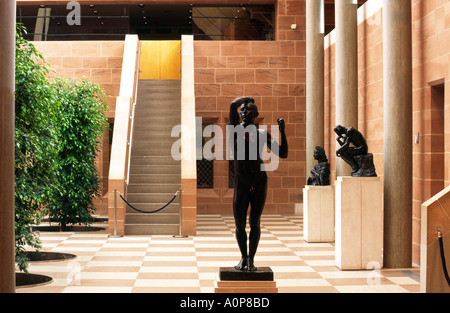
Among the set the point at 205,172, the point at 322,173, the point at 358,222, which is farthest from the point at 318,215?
the point at 205,172

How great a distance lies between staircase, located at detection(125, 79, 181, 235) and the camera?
13375 mm

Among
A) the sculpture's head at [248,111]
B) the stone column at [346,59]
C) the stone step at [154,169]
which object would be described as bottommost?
the stone step at [154,169]

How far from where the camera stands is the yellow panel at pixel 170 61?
19250 mm

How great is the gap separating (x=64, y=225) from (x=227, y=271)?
890cm

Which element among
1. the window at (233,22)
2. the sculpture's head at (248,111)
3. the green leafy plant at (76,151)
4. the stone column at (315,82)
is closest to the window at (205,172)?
the window at (233,22)

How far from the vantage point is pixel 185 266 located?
923 centimetres

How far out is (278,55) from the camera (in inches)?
727

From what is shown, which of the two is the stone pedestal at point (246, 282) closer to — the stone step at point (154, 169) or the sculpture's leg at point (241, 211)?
the sculpture's leg at point (241, 211)

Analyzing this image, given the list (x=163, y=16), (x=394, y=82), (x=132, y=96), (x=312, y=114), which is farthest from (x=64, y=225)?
(x=163, y=16)

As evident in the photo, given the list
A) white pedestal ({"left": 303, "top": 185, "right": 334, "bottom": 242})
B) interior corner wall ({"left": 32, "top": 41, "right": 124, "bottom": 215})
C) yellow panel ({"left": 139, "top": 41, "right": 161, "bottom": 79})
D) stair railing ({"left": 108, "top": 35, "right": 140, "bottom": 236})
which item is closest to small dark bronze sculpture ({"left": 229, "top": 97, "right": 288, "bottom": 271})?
white pedestal ({"left": 303, "top": 185, "right": 334, "bottom": 242})

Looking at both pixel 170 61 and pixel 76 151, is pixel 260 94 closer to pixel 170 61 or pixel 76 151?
pixel 170 61

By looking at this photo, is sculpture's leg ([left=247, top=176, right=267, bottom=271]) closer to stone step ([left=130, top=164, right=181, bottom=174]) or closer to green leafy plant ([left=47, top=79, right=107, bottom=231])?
green leafy plant ([left=47, top=79, right=107, bottom=231])

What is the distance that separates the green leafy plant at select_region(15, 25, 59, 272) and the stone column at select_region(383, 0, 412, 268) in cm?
479

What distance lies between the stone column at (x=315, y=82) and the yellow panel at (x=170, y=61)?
5.47m
